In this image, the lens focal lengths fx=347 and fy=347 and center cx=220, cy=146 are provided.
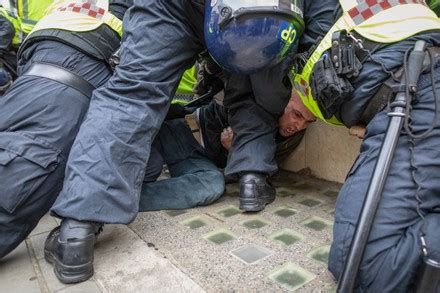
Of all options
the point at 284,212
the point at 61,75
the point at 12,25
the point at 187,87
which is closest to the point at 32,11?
the point at 12,25

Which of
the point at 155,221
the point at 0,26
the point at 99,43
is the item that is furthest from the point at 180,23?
the point at 0,26

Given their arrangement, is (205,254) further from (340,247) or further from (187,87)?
(187,87)

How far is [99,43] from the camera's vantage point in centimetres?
161

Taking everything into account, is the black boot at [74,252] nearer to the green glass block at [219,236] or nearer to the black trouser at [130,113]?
the black trouser at [130,113]

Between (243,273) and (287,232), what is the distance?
1.16 feet

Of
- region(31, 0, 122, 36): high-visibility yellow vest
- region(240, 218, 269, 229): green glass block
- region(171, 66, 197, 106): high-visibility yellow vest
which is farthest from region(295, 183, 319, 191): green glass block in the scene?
region(31, 0, 122, 36): high-visibility yellow vest

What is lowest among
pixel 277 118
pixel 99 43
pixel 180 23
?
pixel 277 118

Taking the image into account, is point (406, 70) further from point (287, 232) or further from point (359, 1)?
point (287, 232)

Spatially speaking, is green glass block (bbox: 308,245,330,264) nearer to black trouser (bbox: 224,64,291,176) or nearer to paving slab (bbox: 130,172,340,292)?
paving slab (bbox: 130,172,340,292)

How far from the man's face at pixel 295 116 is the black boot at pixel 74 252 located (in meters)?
1.14

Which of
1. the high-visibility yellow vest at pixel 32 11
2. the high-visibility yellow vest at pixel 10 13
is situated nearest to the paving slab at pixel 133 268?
the high-visibility yellow vest at pixel 32 11

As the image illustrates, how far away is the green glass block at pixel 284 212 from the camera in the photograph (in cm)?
162

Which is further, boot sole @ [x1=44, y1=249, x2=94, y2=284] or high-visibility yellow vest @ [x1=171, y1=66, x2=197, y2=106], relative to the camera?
high-visibility yellow vest @ [x1=171, y1=66, x2=197, y2=106]

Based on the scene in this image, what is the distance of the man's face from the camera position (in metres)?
1.87
